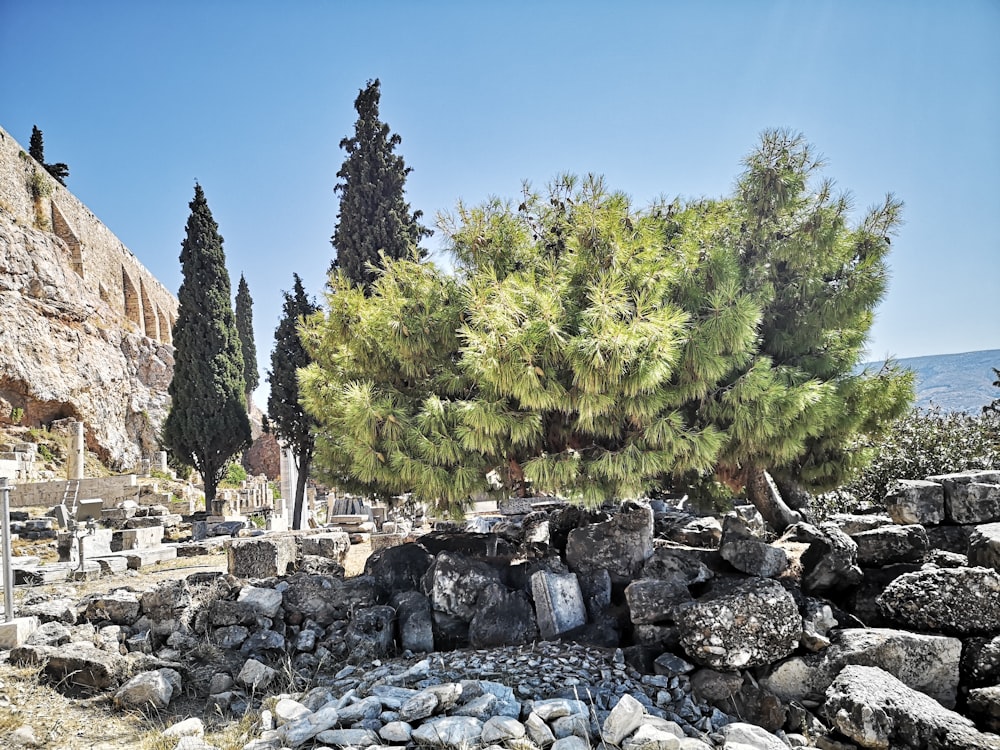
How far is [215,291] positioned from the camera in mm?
19438

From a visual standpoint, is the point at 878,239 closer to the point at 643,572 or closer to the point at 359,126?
the point at 643,572

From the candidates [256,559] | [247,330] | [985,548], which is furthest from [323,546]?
[247,330]

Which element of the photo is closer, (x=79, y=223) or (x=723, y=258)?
(x=723, y=258)

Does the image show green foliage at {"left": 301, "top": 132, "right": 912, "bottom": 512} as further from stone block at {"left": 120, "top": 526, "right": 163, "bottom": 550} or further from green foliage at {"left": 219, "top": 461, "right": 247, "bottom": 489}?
green foliage at {"left": 219, "top": 461, "right": 247, "bottom": 489}

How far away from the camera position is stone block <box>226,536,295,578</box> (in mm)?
7180

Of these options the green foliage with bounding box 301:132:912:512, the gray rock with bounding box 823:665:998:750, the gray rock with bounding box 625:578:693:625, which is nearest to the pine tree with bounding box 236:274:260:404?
the green foliage with bounding box 301:132:912:512

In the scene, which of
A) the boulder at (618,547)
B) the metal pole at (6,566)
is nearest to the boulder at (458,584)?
the boulder at (618,547)

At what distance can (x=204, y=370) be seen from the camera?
62.3 ft

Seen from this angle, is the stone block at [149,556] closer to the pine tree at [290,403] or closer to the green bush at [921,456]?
the pine tree at [290,403]

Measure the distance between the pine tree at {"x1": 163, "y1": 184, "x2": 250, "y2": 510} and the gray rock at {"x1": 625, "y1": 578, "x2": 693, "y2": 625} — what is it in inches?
675

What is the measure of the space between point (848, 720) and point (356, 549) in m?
9.15

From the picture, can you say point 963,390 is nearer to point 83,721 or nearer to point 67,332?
point 83,721

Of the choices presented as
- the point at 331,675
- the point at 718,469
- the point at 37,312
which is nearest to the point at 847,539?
the point at 718,469

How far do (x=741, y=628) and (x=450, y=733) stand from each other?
228 cm
